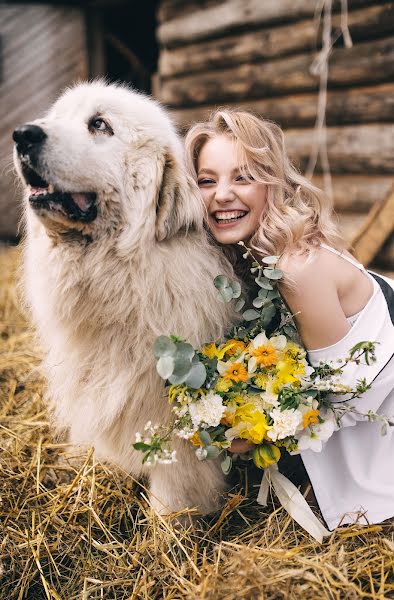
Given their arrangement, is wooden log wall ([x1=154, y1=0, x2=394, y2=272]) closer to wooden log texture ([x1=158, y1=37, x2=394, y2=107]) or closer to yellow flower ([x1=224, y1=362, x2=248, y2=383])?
wooden log texture ([x1=158, y1=37, x2=394, y2=107])

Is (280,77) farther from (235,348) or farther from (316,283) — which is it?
(235,348)

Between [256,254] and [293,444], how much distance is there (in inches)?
25.6

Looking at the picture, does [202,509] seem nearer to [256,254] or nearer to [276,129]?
[256,254]

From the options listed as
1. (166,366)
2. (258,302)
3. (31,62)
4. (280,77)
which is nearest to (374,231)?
(280,77)

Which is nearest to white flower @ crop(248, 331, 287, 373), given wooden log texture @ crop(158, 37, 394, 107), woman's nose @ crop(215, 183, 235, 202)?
woman's nose @ crop(215, 183, 235, 202)

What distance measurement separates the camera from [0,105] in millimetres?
6355

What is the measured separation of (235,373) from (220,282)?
0.96 ft

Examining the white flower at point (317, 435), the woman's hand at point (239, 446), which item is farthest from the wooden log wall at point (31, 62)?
the white flower at point (317, 435)

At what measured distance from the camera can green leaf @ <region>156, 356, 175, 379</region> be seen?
1.53m

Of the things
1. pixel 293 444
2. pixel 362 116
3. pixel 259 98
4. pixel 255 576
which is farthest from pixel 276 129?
pixel 259 98

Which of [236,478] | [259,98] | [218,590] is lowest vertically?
[236,478]

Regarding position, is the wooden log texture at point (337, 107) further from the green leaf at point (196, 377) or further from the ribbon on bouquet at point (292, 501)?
the ribbon on bouquet at point (292, 501)

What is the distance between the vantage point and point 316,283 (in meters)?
1.70

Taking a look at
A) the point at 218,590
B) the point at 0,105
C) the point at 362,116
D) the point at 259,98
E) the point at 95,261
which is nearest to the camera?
the point at 218,590
